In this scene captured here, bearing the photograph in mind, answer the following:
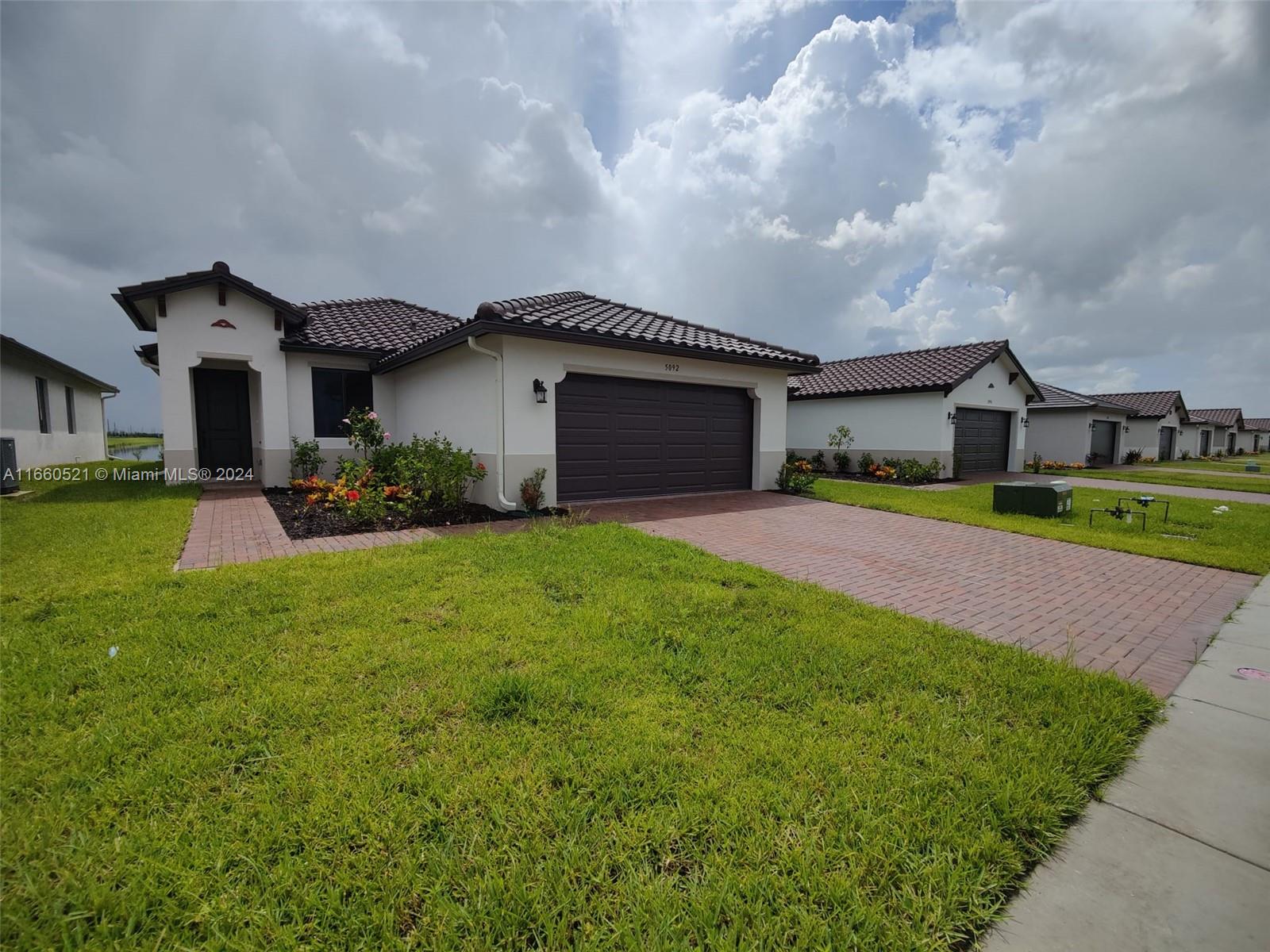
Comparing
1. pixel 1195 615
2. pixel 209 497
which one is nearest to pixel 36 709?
pixel 1195 615

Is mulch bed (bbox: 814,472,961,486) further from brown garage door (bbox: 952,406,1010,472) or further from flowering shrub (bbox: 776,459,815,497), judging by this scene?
flowering shrub (bbox: 776,459,815,497)

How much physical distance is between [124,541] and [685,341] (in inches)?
368

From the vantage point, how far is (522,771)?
8.04 ft

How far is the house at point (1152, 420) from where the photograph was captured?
2970 cm

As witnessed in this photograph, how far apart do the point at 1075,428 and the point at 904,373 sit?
536 inches

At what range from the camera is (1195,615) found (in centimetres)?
486

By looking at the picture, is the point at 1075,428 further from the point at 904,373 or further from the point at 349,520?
the point at 349,520

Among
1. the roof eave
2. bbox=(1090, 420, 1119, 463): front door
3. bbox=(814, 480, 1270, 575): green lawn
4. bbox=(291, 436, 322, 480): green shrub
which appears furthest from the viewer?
bbox=(1090, 420, 1119, 463): front door

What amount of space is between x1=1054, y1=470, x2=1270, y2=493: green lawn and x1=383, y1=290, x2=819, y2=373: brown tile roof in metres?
15.0

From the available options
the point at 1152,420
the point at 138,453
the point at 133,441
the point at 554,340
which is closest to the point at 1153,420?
the point at 1152,420

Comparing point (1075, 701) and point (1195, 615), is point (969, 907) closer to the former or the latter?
point (1075, 701)

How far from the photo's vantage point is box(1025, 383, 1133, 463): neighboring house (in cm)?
2528

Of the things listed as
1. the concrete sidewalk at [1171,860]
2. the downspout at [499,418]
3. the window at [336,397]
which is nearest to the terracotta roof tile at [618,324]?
the downspout at [499,418]

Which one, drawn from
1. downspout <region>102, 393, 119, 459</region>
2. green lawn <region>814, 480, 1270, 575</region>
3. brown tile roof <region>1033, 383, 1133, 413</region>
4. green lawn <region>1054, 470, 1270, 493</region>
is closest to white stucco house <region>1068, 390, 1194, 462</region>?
brown tile roof <region>1033, 383, 1133, 413</region>
